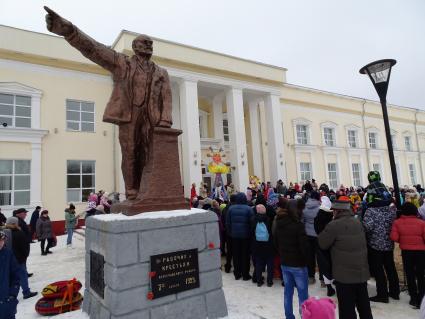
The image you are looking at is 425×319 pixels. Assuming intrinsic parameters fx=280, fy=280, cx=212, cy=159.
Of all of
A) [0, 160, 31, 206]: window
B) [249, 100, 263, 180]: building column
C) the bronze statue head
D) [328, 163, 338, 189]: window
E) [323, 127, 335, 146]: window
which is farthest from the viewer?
[323, 127, 335, 146]: window

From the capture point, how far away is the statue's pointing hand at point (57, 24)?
299 centimetres

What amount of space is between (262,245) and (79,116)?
40.9ft

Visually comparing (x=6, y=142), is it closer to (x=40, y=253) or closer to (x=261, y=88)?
(x=40, y=253)

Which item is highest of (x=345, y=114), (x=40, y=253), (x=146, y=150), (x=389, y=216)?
(x=345, y=114)

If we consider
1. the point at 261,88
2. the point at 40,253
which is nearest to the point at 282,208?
the point at 40,253

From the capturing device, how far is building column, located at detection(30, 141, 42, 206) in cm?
1276

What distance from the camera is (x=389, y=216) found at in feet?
14.9

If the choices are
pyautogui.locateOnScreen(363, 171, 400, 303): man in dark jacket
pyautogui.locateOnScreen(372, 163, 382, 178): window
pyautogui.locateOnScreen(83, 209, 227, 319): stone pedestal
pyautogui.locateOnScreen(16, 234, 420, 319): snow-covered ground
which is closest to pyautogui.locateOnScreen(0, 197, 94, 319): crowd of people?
pyautogui.locateOnScreen(16, 234, 420, 319): snow-covered ground

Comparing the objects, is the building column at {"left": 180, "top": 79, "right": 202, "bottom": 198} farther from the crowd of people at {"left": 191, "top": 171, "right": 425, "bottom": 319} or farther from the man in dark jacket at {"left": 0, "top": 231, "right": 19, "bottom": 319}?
the man in dark jacket at {"left": 0, "top": 231, "right": 19, "bottom": 319}

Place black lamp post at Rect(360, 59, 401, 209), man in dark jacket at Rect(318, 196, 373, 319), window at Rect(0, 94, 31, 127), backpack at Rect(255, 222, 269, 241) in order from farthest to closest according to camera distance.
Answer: window at Rect(0, 94, 31, 127), backpack at Rect(255, 222, 269, 241), black lamp post at Rect(360, 59, 401, 209), man in dark jacket at Rect(318, 196, 373, 319)

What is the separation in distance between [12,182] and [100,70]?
6.95 meters

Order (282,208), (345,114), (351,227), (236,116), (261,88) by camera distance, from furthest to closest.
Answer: (345,114), (261,88), (236,116), (282,208), (351,227)

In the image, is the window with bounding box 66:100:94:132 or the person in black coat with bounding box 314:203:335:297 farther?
the window with bounding box 66:100:94:132

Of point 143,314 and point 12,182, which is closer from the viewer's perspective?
point 143,314
